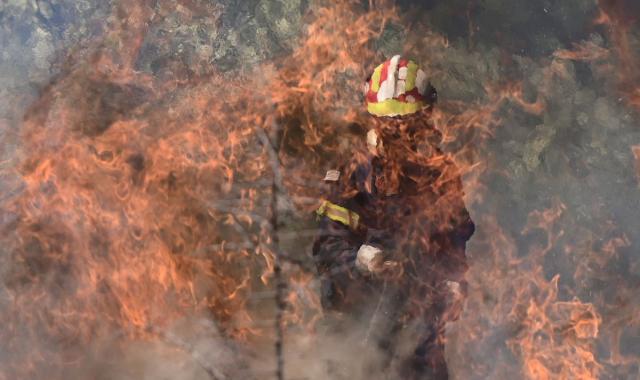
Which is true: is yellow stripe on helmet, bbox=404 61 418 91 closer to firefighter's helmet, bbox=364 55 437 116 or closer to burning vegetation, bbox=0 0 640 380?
firefighter's helmet, bbox=364 55 437 116

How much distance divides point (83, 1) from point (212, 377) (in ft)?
19.3

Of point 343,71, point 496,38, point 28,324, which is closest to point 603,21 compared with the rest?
point 496,38

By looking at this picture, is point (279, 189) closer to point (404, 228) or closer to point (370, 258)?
point (404, 228)

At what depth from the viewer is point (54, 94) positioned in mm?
7449

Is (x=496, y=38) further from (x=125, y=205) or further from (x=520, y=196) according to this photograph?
(x=125, y=205)

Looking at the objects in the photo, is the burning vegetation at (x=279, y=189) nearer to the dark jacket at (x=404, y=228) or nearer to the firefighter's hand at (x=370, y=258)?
the dark jacket at (x=404, y=228)

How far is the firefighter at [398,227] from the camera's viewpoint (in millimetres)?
5637

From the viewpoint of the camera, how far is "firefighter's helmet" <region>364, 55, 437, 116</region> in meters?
5.52

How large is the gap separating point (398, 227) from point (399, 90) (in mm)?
1767

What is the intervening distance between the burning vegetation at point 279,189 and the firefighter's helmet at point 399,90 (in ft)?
5.40

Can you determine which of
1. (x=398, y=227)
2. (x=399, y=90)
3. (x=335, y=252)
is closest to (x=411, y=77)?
(x=399, y=90)

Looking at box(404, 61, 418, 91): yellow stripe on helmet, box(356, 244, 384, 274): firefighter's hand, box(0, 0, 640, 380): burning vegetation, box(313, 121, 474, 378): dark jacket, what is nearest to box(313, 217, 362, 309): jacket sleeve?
box(313, 121, 474, 378): dark jacket

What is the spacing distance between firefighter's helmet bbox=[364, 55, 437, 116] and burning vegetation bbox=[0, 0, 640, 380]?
165cm

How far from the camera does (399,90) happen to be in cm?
551
